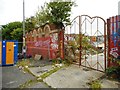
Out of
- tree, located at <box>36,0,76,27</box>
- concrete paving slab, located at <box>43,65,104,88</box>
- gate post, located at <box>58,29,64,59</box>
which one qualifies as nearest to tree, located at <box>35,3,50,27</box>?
tree, located at <box>36,0,76,27</box>

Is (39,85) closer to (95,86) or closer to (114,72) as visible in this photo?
(95,86)

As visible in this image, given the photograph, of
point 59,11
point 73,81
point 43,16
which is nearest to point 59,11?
point 59,11

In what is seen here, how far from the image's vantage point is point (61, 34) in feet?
38.7

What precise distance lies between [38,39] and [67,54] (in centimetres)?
588

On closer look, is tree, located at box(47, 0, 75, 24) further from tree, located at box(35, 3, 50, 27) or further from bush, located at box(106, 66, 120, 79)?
bush, located at box(106, 66, 120, 79)

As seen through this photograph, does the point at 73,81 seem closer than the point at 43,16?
→ Yes

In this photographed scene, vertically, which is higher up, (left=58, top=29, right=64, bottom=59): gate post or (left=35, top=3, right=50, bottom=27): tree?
(left=35, top=3, right=50, bottom=27): tree

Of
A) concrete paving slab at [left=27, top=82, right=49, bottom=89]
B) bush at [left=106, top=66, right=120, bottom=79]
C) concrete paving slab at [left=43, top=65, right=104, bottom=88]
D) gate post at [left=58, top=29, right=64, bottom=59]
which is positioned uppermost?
gate post at [left=58, top=29, right=64, bottom=59]

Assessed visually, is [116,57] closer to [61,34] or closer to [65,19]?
[61,34]

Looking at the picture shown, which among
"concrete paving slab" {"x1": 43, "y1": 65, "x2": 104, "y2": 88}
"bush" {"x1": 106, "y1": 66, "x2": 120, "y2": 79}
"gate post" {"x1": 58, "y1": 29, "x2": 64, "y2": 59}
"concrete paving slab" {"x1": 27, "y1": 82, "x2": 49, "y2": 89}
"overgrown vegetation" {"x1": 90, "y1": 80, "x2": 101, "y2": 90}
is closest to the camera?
"overgrown vegetation" {"x1": 90, "y1": 80, "x2": 101, "y2": 90}

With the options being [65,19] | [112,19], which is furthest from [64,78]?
[65,19]

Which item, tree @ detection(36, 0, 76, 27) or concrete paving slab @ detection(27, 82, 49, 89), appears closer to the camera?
concrete paving slab @ detection(27, 82, 49, 89)

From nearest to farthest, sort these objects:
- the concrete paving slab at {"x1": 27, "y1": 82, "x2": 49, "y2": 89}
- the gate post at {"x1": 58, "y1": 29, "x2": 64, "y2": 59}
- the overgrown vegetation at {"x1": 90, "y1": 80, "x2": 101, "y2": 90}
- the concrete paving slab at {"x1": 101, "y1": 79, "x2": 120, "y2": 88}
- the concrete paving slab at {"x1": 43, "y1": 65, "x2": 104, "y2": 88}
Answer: the overgrown vegetation at {"x1": 90, "y1": 80, "x2": 101, "y2": 90}
the concrete paving slab at {"x1": 101, "y1": 79, "x2": 120, "y2": 88}
the concrete paving slab at {"x1": 43, "y1": 65, "x2": 104, "y2": 88}
the concrete paving slab at {"x1": 27, "y1": 82, "x2": 49, "y2": 89}
the gate post at {"x1": 58, "y1": 29, "x2": 64, "y2": 59}

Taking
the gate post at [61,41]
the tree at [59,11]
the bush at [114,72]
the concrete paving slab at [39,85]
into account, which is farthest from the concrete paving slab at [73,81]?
the tree at [59,11]
